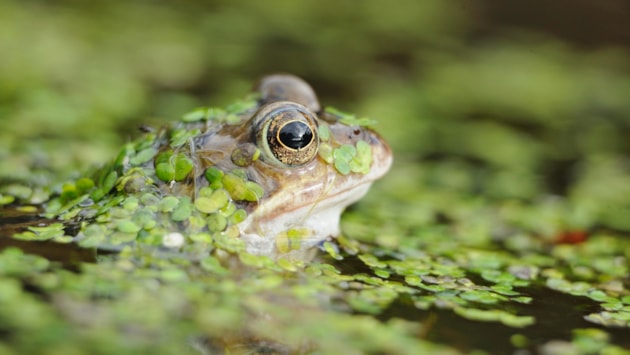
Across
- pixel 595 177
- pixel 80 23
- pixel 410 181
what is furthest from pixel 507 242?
pixel 80 23

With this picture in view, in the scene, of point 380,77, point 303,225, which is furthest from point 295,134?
point 380,77

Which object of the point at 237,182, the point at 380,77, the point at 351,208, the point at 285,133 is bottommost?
the point at 237,182

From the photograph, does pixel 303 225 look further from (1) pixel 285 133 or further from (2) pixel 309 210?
(1) pixel 285 133

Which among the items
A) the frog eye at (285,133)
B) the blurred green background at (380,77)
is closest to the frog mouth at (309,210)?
the frog eye at (285,133)

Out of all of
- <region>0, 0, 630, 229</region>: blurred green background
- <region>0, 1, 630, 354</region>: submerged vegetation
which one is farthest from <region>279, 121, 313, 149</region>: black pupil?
<region>0, 0, 630, 229</region>: blurred green background

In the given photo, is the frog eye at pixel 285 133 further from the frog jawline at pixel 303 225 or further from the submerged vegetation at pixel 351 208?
the frog jawline at pixel 303 225

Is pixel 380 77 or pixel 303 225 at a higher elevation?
pixel 380 77

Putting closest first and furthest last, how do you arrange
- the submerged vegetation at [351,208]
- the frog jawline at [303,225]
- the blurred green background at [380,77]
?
the submerged vegetation at [351,208] < the frog jawline at [303,225] < the blurred green background at [380,77]
